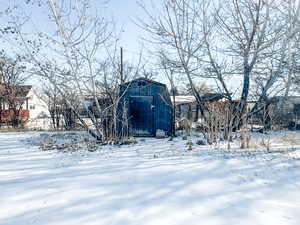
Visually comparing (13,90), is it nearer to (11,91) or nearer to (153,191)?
(11,91)

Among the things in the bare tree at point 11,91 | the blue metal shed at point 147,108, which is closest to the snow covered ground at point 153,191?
the blue metal shed at point 147,108

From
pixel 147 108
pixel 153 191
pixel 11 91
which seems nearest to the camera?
pixel 153 191

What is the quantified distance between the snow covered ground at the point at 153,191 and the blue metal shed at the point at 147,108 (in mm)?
4743

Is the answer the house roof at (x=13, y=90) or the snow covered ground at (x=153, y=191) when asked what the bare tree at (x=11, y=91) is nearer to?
the house roof at (x=13, y=90)

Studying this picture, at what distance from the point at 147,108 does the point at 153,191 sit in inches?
261

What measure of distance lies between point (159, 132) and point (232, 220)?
7.42 meters

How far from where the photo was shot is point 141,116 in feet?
30.9

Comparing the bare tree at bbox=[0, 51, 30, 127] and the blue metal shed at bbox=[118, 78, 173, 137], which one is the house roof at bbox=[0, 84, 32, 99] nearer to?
the bare tree at bbox=[0, 51, 30, 127]

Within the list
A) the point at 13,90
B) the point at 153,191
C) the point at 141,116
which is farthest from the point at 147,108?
the point at 13,90

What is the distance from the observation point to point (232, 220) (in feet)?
6.91

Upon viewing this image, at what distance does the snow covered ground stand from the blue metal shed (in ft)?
15.6

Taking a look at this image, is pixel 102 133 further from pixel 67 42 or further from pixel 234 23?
pixel 234 23

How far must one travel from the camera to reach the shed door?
9.30 metres

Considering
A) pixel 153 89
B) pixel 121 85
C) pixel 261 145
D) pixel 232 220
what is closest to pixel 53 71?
pixel 121 85
